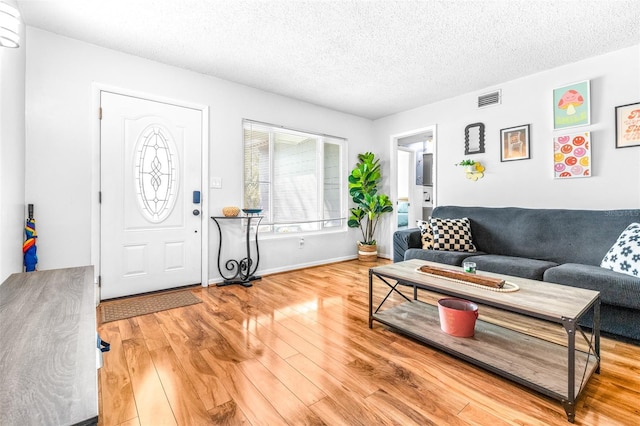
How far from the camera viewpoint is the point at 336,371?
1.71 m

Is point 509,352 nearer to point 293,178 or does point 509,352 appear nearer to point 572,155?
point 572,155

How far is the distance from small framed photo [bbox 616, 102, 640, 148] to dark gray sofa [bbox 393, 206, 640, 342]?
2.41 ft

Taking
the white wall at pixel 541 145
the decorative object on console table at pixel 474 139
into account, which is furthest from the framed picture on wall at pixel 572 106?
the decorative object on console table at pixel 474 139

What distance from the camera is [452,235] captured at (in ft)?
11.1

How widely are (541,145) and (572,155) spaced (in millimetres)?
323

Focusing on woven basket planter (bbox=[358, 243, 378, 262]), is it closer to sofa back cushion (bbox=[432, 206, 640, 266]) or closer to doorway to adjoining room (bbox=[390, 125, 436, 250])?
doorway to adjoining room (bbox=[390, 125, 436, 250])

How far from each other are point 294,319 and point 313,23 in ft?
A: 8.25

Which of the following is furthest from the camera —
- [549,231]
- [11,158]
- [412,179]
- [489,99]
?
[412,179]

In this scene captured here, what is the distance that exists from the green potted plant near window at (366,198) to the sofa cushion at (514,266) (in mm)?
2071

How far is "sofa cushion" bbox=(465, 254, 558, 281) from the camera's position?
254cm

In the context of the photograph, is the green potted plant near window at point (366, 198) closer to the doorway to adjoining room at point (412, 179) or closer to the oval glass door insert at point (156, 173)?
the doorway to adjoining room at point (412, 179)

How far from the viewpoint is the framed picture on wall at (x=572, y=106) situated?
10.0 feet

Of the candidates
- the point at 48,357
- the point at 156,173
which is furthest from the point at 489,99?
the point at 48,357

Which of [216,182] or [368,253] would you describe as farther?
[368,253]
